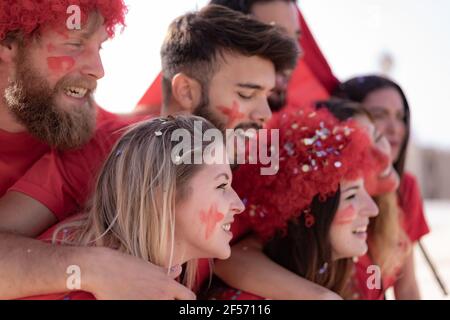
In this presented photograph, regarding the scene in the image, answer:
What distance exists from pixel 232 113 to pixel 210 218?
0.71 meters

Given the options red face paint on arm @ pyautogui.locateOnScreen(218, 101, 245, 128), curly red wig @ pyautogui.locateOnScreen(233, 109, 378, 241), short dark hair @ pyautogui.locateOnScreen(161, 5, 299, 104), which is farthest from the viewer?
short dark hair @ pyautogui.locateOnScreen(161, 5, 299, 104)

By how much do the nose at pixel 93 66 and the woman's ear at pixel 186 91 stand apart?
45cm

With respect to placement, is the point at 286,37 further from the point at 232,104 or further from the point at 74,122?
the point at 74,122

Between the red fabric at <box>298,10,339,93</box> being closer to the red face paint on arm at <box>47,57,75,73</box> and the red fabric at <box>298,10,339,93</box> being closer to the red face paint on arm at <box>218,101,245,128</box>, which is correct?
the red face paint on arm at <box>218,101,245,128</box>

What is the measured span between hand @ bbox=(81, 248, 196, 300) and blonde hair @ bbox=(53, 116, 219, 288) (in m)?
0.08

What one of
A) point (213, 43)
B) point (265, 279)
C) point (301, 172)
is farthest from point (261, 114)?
point (265, 279)

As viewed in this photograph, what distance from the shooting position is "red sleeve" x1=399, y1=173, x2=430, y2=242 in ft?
12.9

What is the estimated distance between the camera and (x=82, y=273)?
7.06 feet

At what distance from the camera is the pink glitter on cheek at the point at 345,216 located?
284cm

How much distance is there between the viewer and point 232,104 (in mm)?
2924

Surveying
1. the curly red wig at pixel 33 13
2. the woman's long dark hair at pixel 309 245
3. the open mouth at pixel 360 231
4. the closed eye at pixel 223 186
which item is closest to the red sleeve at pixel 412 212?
the open mouth at pixel 360 231

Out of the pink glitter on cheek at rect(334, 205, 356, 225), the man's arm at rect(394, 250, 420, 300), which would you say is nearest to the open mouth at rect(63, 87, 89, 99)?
the pink glitter on cheek at rect(334, 205, 356, 225)

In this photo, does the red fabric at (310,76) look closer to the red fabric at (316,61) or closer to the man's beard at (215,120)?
the red fabric at (316,61)

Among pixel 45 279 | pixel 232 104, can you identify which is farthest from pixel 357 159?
pixel 45 279
